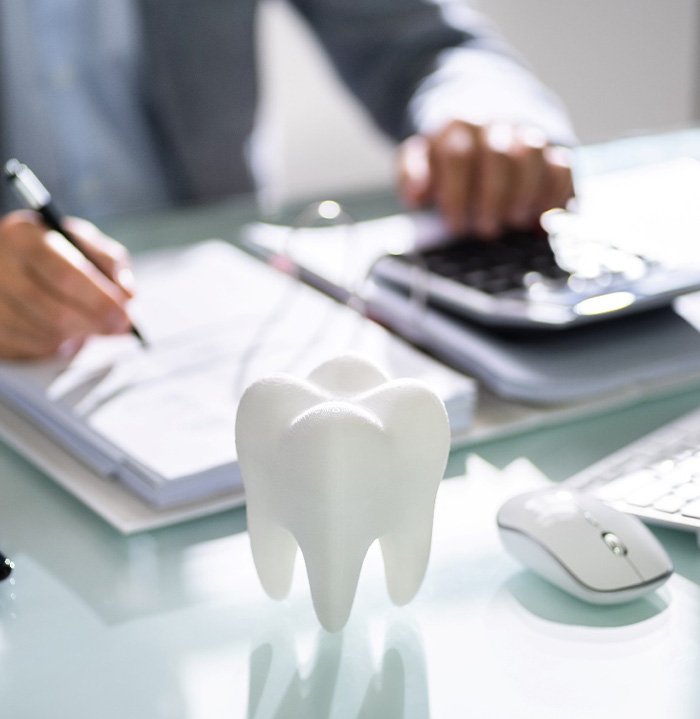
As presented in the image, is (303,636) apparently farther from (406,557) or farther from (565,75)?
(565,75)

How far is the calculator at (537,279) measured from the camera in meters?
0.76

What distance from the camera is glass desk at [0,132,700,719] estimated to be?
46 centimetres

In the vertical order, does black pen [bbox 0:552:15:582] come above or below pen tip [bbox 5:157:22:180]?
below

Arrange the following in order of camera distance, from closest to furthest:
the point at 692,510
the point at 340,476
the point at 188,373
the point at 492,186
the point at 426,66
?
the point at 340,476 → the point at 692,510 → the point at 188,373 → the point at 492,186 → the point at 426,66

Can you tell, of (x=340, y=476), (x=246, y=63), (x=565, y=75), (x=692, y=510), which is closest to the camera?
(x=340, y=476)

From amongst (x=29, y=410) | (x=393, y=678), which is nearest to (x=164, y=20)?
(x=29, y=410)

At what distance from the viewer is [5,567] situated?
0.56m

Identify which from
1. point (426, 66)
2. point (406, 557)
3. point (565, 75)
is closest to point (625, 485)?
point (406, 557)

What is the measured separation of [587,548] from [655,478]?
0.10 meters

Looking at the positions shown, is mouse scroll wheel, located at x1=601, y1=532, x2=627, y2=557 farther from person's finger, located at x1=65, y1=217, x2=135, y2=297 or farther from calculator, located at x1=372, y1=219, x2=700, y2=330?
person's finger, located at x1=65, y1=217, x2=135, y2=297

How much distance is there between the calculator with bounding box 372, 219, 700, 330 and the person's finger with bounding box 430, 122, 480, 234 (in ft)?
0.29

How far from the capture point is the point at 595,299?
2.54 feet

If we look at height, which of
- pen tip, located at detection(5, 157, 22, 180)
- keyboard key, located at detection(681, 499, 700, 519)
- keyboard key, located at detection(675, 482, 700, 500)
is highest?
pen tip, located at detection(5, 157, 22, 180)

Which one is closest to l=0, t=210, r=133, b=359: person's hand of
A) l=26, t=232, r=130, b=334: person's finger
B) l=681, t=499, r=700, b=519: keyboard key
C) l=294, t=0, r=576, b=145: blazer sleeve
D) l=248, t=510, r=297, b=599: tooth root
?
l=26, t=232, r=130, b=334: person's finger
